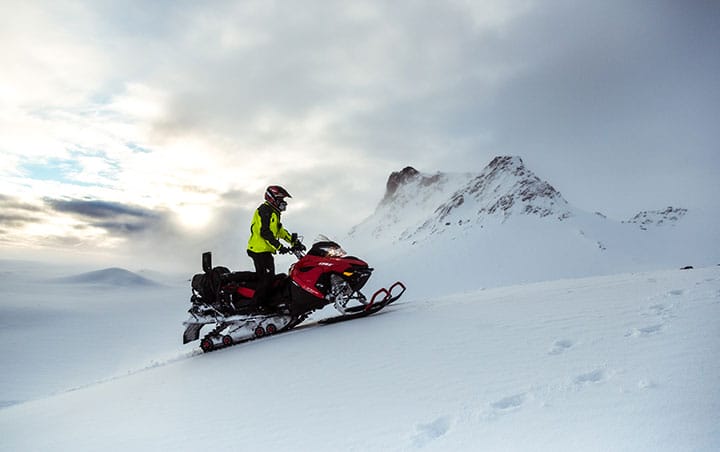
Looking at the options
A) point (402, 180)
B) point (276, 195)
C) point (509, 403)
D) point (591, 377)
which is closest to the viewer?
point (509, 403)

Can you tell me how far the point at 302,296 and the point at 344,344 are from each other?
1913 mm

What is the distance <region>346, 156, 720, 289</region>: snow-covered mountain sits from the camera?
50406 mm

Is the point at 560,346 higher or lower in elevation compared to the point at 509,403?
higher

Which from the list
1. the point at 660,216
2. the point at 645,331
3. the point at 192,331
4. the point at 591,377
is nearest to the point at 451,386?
the point at 591,377

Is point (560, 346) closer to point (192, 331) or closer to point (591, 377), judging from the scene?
point (591, 377)

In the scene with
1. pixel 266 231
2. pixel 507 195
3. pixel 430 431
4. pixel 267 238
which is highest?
pixel 507 195

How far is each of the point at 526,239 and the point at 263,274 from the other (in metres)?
53.8

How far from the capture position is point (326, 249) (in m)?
7.79

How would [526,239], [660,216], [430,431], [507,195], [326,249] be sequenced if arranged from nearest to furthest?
1. [430,431]
2. [326,249]
3. [526,239]
4. [507,195]
5. [660,216]

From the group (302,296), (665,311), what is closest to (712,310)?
(665,311)

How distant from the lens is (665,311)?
17.8 ft

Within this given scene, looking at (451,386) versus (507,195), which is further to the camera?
(507,195)

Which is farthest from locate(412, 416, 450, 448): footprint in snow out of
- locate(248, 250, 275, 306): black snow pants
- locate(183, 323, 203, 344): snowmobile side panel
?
locate(183, 323, 203, 344): snowmobile side panel

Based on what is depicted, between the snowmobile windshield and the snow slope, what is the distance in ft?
3.96
